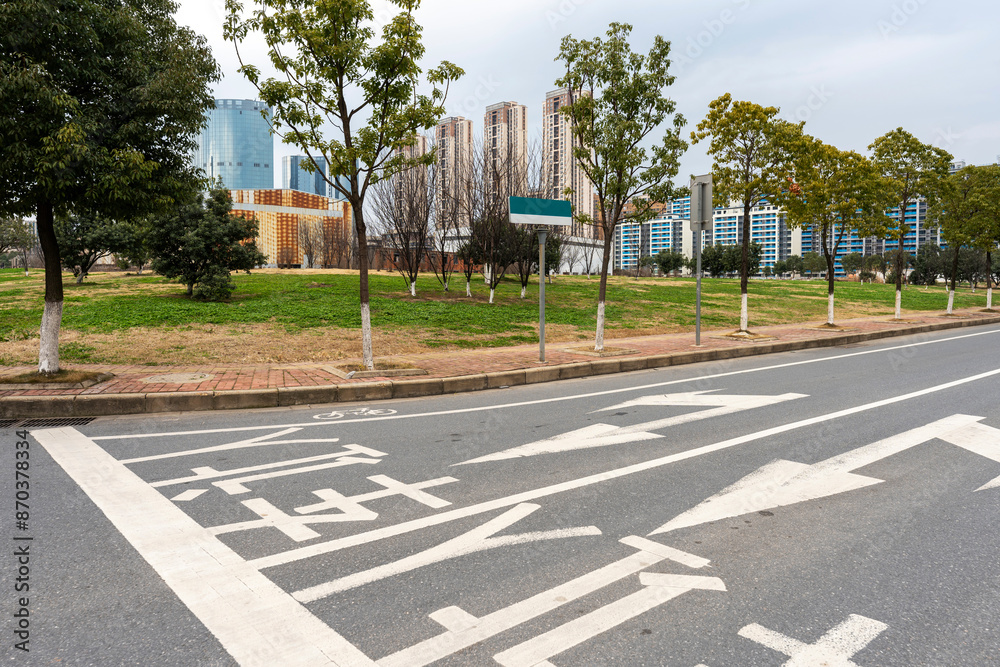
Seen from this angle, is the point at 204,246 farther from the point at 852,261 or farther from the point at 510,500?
the point at 852,261

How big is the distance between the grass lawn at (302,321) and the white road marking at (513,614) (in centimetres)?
921

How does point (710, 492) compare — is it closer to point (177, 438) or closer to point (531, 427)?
point (531, 427)

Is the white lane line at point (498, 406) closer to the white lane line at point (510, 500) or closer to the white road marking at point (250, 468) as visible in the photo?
the white road marking at point (250, 468)

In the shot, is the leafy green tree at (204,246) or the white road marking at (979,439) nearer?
the white road marking at (979,439)

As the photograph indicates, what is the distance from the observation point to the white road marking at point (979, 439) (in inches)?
223

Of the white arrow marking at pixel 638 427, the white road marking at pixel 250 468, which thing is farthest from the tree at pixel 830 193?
the white road marking at pixel 250 468

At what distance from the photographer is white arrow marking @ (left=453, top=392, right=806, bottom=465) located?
575 centimetres

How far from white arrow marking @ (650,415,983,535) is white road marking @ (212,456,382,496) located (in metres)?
2.69

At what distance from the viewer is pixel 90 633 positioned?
2.70m

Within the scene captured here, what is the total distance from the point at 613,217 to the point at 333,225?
8112 centimetres

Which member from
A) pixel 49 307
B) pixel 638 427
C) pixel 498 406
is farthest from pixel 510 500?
pixel 49 307

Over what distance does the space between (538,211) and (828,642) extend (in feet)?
30.6

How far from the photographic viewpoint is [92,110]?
8547 mm

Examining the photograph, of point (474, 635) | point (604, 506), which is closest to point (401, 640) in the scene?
point (474, 635)
